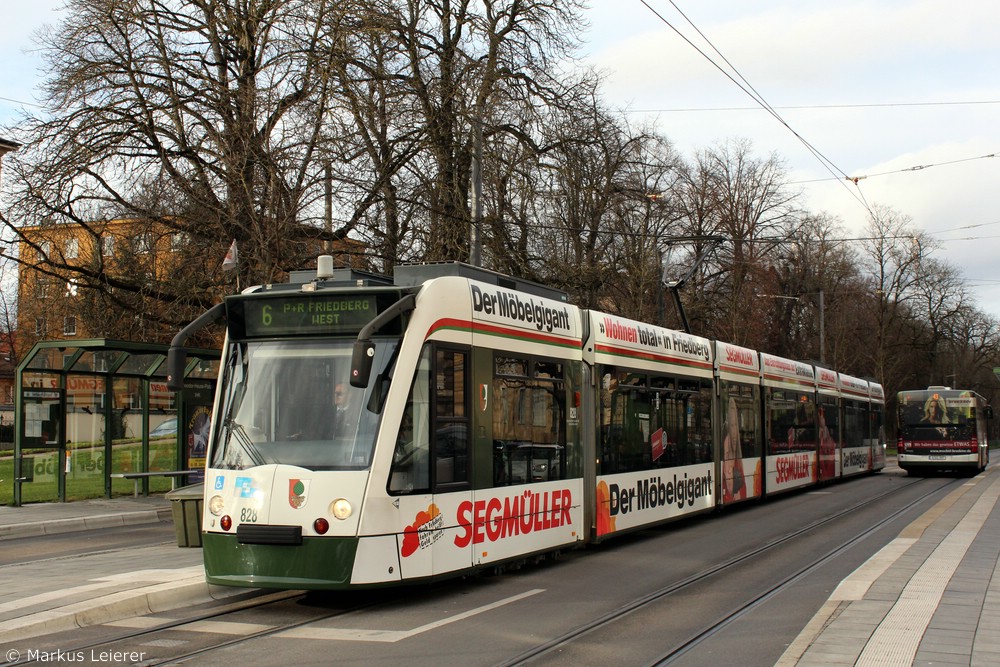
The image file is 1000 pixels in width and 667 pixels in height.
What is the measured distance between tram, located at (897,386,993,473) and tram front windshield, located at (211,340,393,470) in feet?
87.2

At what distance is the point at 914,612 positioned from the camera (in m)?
8.11

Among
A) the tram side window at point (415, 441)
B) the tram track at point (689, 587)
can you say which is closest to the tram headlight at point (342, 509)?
the tram side window at point (415, 441)

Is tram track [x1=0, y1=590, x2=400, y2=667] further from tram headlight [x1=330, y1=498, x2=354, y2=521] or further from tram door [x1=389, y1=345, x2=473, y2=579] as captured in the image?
tram headlight [x1=330, y1=498, x2=354, y2=521]

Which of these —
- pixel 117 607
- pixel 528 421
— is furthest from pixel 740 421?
pixel 117 607

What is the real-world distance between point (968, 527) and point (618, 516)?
589 cm

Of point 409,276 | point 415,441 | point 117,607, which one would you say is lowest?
point 117,607

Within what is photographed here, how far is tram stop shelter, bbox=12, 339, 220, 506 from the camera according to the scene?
18.7 m

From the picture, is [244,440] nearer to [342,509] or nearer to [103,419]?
[342,509]

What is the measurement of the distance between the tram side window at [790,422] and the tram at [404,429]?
8.44 meters

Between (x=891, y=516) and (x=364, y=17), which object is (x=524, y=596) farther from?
(x=364, y=17)

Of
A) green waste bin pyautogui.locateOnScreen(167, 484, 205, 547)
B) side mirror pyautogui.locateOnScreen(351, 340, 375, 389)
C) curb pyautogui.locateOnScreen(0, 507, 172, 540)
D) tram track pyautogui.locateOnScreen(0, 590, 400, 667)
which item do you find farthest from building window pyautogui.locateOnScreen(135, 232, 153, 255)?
side mirror pyautogui.locateOnScreen(351, 340, 375, 389)

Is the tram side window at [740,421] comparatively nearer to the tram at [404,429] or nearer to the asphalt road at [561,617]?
the asphalt road at [561,617]

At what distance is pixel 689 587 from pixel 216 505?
14.9ft

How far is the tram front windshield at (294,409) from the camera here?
8.80m
